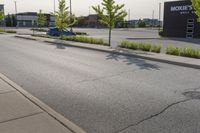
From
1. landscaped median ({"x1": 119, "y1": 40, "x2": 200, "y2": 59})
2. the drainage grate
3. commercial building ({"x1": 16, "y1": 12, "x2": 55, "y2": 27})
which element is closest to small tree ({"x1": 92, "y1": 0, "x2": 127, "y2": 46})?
landscaped median ({"x1": 119, "y1": 40, "x2": 200, "y2": 59})

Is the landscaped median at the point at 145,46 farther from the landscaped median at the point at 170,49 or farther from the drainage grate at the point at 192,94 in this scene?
the drainage grate at the point at 192,94

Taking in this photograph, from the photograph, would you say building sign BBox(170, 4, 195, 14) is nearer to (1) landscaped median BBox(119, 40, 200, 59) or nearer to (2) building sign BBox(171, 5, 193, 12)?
(2) building sign BBox(171, 5, 193, 12)

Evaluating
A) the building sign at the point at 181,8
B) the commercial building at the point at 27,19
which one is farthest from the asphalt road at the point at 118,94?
the commercial building at the point at 27,19

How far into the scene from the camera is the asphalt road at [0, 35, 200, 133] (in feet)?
16.6

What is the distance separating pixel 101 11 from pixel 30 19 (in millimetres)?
91778

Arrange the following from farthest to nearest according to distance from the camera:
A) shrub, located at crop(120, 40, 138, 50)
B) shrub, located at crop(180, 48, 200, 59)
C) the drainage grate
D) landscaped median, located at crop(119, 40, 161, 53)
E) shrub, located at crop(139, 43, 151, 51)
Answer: shrub, located at crop(120, 40, 138, 50)
shrub, located at crop(139, 43, 151, 51)
landscaped median, located at crop(119, 40, 161, 53)
shrub, located at crop(180, 48, 200, 59)
the drainage grate

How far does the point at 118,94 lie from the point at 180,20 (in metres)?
30.9

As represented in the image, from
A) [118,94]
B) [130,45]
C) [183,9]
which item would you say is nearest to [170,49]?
[130,45]

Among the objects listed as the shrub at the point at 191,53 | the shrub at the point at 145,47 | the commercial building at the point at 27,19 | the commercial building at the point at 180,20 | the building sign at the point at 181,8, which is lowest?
the shrub at the point at 191,53

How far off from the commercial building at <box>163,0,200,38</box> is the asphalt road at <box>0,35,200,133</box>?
24421 mm

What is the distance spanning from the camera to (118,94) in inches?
277

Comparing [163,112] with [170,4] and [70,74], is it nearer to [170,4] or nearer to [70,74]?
[70,74]

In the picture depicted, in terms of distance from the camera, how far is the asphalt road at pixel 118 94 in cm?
507

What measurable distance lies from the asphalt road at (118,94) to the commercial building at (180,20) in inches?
961
